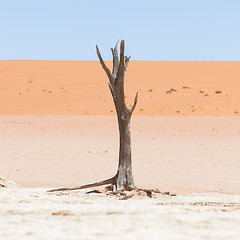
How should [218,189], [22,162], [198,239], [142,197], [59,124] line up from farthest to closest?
[59,124] < [22,162] < [218,189] < [142,197] < [198,239]

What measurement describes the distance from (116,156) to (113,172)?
2339 mm

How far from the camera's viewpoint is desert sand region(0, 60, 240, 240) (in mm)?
5465

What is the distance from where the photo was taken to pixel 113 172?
41.8 feet

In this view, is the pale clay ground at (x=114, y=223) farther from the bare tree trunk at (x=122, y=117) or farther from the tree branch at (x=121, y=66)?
the tree branch at (x=121, y=66)

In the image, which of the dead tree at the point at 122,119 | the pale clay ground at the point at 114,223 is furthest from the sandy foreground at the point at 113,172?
the dead tree at the point at 122,119

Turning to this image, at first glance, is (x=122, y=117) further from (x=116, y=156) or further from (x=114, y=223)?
(x=116, y=156)

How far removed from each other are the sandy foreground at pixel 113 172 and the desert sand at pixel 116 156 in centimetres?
2

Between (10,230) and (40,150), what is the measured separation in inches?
436

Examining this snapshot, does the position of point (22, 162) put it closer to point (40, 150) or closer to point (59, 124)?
point (40, 150)

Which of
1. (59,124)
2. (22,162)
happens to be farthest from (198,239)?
(59,124)

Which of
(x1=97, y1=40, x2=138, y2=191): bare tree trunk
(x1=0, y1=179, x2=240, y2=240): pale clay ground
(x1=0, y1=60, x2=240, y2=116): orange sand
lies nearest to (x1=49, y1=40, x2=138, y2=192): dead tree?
(x1=97, y1=40, x2=138, y2=191): bare tree trunk

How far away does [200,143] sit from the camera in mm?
17219

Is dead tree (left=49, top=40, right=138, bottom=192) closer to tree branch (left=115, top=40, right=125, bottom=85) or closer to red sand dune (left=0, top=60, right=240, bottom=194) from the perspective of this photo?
tree branch (left=115, top=40, right=125, bottom=85)

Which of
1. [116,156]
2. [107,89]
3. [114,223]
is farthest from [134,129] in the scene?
[107,89]
